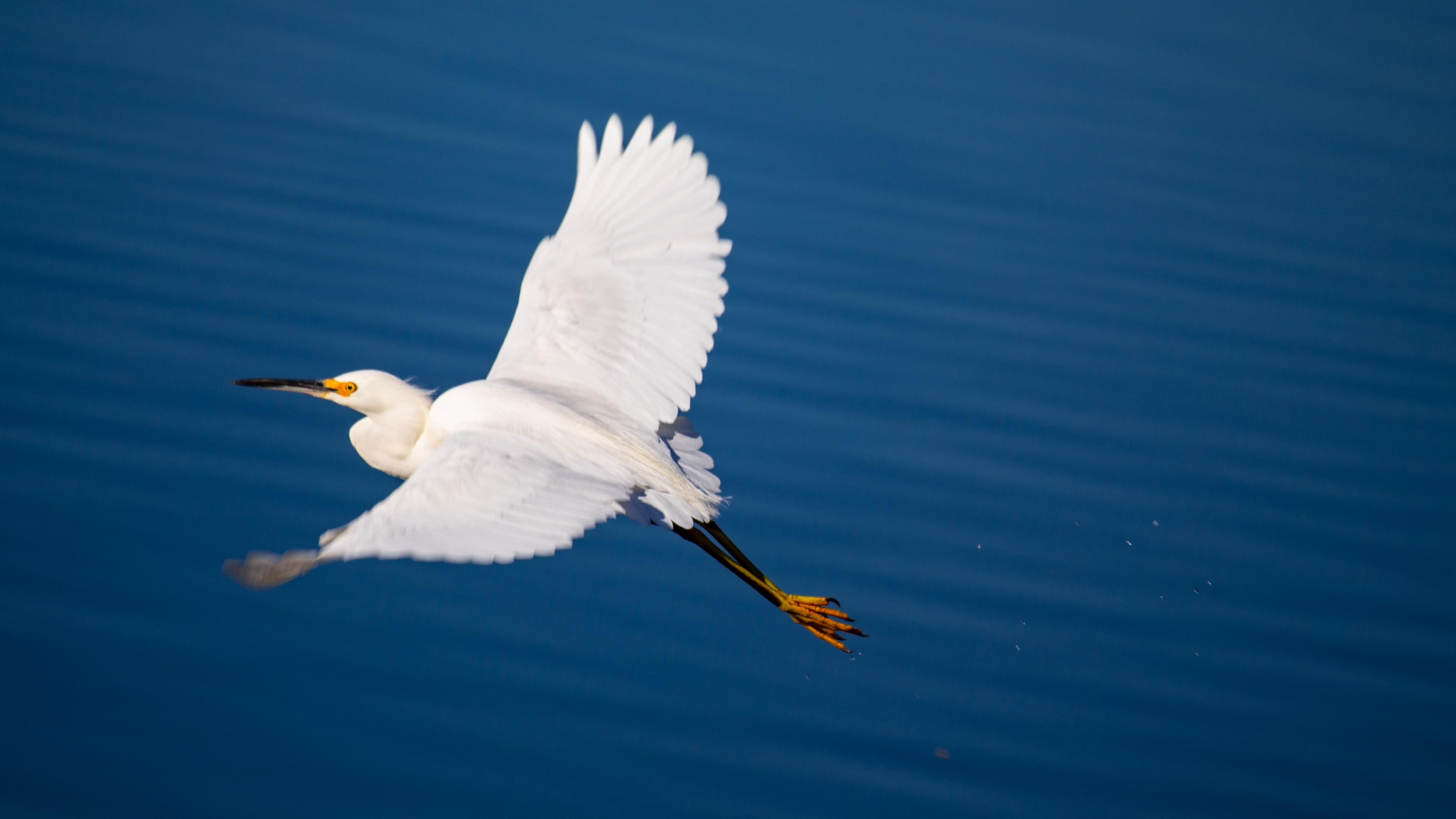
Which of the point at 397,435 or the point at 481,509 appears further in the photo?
the point at 397,435

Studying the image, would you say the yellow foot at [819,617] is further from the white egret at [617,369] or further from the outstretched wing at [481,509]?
the outstretched wing at [481,509]

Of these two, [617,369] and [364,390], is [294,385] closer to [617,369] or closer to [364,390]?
[364,390]

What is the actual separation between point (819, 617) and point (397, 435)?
1117 mm

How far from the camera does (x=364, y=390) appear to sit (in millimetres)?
2504

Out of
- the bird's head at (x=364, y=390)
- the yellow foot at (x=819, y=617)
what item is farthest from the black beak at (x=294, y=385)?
the yellow foot at (x=819, y=617)

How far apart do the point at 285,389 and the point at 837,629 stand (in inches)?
58.6

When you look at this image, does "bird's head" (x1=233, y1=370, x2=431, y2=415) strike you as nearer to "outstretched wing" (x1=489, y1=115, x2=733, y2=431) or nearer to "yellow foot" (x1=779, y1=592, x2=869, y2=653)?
"outstretched wing" (x1=489, y1=115, x2=733, y2=431)

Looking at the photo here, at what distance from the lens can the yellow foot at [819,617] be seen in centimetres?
263

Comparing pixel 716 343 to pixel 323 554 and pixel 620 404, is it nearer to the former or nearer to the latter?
pixel 620 404

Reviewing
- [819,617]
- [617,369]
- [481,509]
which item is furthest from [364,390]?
[819,617]

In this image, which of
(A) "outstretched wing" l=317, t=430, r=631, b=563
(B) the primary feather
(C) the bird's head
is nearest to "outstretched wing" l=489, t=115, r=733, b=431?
(B) the primary feather

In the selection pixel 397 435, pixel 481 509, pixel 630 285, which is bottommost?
pixel 481 509

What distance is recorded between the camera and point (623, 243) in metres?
2.49

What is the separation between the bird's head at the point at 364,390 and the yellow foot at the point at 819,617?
1.02m
